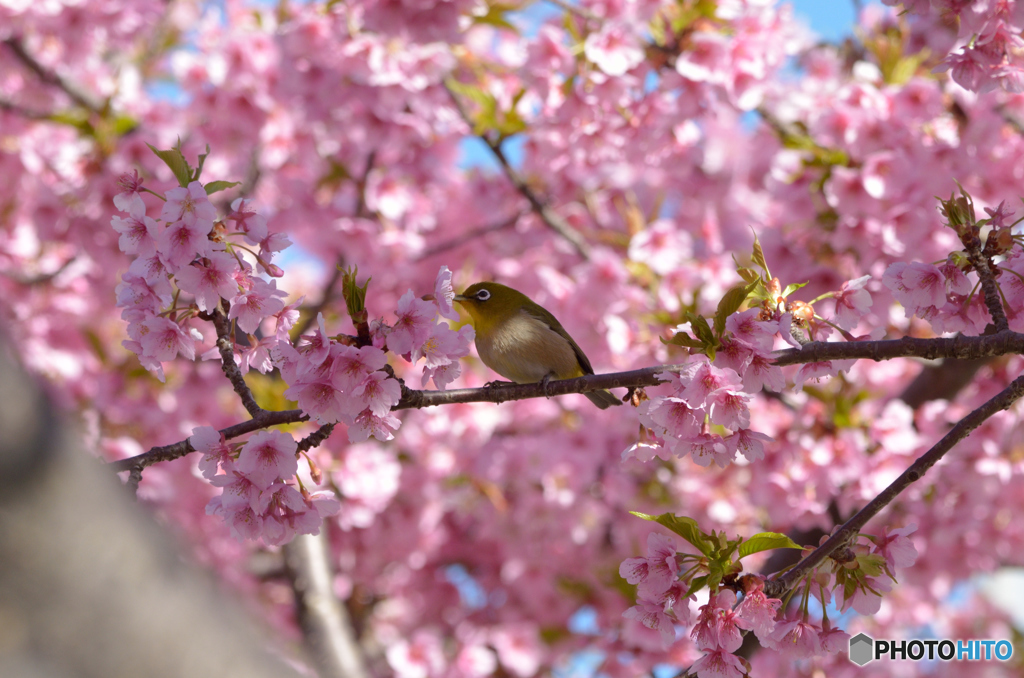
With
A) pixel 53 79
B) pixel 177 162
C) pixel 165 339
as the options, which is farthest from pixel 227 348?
pixel 53 79

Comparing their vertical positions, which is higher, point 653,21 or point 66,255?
point 653,21

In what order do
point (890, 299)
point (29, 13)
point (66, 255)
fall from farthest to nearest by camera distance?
point (66, 255)
point (29, 13)
point (890, 299)

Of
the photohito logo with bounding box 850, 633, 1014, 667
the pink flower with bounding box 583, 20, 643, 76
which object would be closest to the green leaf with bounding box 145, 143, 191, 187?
the pink flower with bounding box 583, 20, 643, 76

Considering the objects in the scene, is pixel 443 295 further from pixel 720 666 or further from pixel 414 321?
pixel 720 666

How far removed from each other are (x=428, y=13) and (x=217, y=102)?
203cm

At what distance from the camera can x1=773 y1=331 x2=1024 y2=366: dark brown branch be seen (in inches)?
70.6

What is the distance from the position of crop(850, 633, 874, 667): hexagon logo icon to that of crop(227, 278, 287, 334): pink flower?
2754 mm

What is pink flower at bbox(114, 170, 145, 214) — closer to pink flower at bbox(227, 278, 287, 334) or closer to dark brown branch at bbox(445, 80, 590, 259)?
pink flower at bbox(227, 278, 287, 334)

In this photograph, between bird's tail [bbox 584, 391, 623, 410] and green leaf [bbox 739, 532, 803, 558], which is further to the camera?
bird's tail [bbox 584, 391, 623, 410]

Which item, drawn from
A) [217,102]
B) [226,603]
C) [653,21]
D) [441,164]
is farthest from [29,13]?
[226,603]

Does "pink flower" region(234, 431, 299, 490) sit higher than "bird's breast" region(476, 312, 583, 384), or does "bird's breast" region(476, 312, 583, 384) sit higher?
"pink flower" region(234, 431, 299, 490)

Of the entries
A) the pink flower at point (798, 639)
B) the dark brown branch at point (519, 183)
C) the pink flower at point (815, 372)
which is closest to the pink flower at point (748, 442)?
the pink flower at point (815, 372)

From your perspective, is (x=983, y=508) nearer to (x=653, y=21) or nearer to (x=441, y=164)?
(x=653, y=21)

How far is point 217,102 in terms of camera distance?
5281mm
